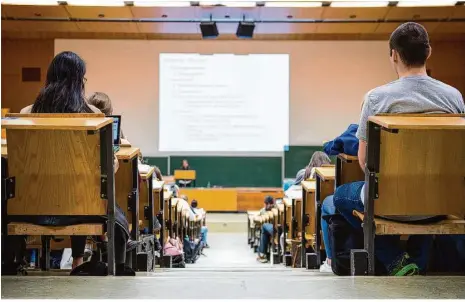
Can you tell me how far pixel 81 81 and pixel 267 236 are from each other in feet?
21.2

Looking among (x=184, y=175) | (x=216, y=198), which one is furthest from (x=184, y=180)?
(x=216, y=198)

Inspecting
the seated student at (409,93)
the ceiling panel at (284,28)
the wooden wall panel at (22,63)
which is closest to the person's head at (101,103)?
the seated student at (409,93)

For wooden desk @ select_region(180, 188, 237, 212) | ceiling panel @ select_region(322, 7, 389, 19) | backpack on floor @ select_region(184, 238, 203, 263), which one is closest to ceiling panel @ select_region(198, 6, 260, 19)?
ceiling panel @ select_region(322, 7, 389, 19)

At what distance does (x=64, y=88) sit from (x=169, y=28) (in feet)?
33.2

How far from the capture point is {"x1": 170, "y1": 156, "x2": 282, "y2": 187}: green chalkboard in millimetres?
14438

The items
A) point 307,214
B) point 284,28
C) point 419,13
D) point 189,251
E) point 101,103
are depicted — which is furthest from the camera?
point 284,28

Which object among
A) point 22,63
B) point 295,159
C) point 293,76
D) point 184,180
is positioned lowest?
point 184,180

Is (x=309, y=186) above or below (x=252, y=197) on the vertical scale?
above

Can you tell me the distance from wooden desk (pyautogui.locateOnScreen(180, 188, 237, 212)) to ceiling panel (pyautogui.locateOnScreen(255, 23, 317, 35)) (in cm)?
336

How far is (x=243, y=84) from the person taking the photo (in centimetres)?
1352

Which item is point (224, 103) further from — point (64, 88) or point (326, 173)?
point (64, 88)

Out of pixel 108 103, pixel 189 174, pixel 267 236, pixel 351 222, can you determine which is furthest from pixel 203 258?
pixel 351 222

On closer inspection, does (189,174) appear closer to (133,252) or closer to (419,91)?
(133,252)

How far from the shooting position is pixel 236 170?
14.5m
